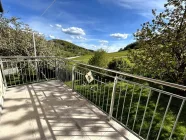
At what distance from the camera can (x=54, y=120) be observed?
2396mm

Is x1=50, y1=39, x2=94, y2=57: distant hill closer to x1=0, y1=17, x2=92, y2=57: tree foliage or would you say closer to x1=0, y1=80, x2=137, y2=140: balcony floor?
x1=0, y1=17, x2=92, y2=57: tree foliage

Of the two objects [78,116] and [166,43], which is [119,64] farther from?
[78,116]

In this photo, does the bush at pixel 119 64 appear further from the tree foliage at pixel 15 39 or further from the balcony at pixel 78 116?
the tree foliage at pixel 15 39

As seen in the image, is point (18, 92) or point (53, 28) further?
point (53, 28)

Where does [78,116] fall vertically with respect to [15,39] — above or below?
below

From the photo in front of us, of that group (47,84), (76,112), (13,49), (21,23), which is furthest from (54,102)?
(21,23)

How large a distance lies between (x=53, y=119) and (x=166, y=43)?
140 inches

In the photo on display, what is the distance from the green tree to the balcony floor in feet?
7.71

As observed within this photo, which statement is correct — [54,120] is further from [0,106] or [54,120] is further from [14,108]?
[0,106]

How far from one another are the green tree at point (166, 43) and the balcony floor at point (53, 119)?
7.71ft

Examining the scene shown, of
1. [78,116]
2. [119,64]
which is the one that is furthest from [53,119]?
[119,64]

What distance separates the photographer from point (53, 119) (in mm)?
2428

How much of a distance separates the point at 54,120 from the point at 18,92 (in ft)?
6.17

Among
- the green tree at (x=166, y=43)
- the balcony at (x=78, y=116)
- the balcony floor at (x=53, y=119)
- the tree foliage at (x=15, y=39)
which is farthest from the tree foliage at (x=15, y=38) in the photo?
the green tree at (x=166, y=43)
